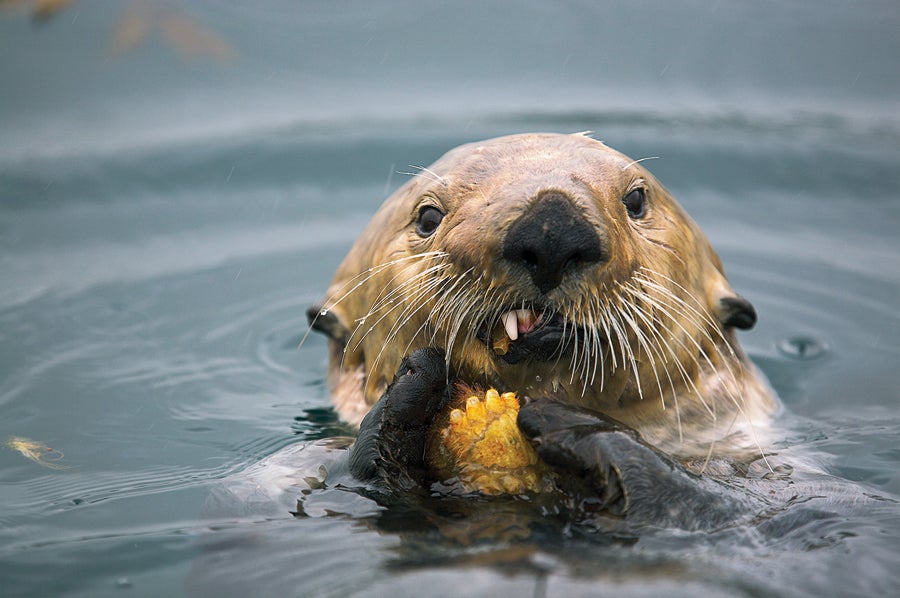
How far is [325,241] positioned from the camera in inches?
315

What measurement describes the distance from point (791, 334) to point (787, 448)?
214 cm

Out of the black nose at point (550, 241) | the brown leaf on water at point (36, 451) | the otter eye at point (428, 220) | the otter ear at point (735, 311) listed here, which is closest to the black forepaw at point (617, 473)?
the black nose at point (550, 241)

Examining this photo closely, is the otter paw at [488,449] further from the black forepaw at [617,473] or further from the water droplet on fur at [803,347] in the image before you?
the water droplet on fur at [803,347]

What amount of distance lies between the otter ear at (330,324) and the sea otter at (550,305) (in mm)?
10

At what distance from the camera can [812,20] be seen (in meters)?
10.3

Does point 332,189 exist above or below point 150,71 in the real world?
below

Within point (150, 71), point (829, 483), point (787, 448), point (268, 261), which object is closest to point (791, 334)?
point (787, 448)

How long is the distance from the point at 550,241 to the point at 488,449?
2.55 ft

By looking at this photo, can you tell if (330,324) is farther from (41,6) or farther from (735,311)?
(41,6)

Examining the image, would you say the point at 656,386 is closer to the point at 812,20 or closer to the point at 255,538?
the point at 255,538

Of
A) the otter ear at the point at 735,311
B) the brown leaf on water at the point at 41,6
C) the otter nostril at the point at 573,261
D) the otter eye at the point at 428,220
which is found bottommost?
the otter ear at the point at 735,311

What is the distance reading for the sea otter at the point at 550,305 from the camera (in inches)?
140

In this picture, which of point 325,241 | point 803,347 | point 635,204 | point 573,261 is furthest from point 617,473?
point 325,241

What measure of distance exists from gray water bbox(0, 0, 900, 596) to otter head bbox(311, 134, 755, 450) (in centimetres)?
56
